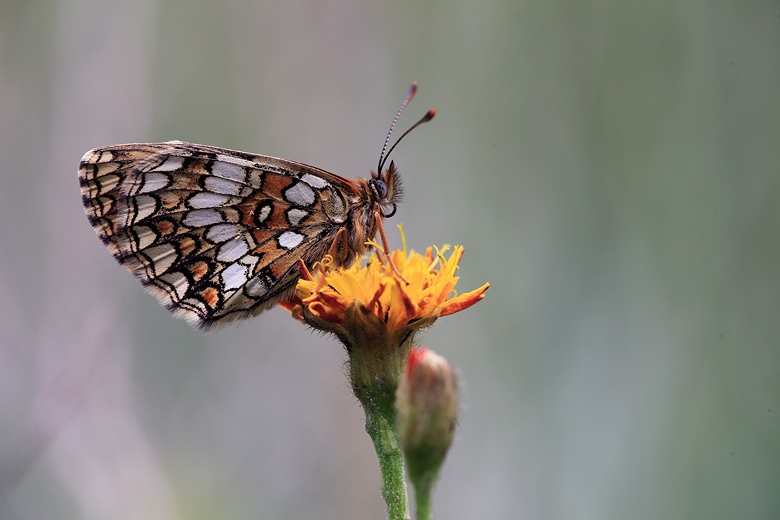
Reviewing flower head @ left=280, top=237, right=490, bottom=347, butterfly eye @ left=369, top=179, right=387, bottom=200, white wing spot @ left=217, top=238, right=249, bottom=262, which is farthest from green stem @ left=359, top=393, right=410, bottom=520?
butterfly eye @ left=369, top=179, right=387, bottom=200

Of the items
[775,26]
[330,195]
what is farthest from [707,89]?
[330,195]

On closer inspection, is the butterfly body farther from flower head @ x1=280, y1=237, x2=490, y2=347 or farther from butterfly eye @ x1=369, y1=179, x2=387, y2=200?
flower head @ x1=280, y1=237, x2=490, y2=347

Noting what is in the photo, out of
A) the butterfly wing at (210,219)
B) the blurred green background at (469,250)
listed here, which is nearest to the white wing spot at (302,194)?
the butterfly wing at (210,219)

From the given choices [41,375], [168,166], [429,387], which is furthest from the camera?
[41,375]

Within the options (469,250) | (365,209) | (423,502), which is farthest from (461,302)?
(469,250)

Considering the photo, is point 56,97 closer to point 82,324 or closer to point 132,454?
point 82,324

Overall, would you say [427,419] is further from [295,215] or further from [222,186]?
[222,186]

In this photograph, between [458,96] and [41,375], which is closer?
[41,375]
